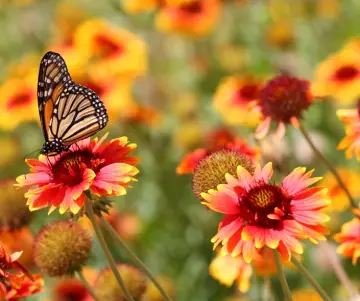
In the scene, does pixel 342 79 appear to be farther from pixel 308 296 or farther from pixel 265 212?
pixel 265 212

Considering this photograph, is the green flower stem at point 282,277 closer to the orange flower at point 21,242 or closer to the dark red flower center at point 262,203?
the dark red flower center at point 262,203

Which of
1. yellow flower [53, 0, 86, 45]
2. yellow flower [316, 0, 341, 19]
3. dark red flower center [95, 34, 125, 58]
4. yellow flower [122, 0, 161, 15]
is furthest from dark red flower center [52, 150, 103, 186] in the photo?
yellow flower [53, 0, 86, 45]

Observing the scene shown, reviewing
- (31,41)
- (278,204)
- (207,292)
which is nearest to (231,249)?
(278,204)

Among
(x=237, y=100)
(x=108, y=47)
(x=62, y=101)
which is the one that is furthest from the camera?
(x=108, y=47)

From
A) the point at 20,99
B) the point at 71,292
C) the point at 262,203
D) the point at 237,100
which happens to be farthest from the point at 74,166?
the point at 20,99

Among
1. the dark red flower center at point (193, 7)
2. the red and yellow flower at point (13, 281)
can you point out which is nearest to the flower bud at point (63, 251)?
the red and yellow flower at point (13, 281)

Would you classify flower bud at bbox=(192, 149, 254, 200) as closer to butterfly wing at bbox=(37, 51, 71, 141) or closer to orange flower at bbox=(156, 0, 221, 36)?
butterfly wing at bbox=(37, 51, 71, 141)
